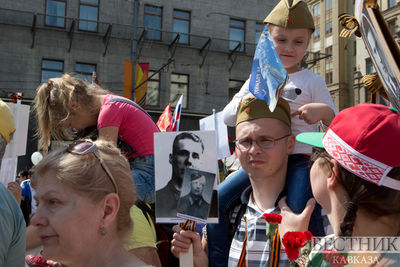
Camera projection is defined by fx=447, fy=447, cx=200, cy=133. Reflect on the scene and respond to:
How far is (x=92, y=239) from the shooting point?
176 centimetres

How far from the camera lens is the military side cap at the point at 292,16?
2.89 meters

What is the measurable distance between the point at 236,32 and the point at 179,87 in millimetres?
4282

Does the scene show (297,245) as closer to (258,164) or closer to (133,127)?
(258,164)

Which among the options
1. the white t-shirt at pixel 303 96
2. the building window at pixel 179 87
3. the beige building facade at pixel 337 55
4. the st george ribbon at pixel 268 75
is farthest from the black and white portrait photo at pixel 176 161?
the beige building facade at pixel 337 55

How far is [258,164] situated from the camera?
2.51m

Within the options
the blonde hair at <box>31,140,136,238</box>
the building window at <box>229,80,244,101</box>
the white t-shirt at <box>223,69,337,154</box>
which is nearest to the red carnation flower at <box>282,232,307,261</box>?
the blonde hair at <box>31,140,136,238</box>

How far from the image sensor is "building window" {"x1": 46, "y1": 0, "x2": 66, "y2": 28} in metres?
18.7

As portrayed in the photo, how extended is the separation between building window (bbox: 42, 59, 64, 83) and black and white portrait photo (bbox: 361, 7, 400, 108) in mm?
17921

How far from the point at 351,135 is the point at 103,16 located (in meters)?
19.3

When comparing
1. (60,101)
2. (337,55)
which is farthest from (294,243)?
(337,55)

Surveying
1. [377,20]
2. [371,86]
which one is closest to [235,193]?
[371,86]

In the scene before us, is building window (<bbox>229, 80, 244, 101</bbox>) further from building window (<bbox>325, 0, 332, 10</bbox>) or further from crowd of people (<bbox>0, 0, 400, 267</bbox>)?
crowd of people (<bbox>0, 0, 400, 267</bbox>)

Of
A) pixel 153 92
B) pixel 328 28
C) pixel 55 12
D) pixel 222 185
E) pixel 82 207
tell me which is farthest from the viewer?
pixel 328 28

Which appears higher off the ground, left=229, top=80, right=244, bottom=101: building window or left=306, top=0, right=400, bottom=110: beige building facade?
left=306, top=0, right=400, bottom=110: beige building facade
